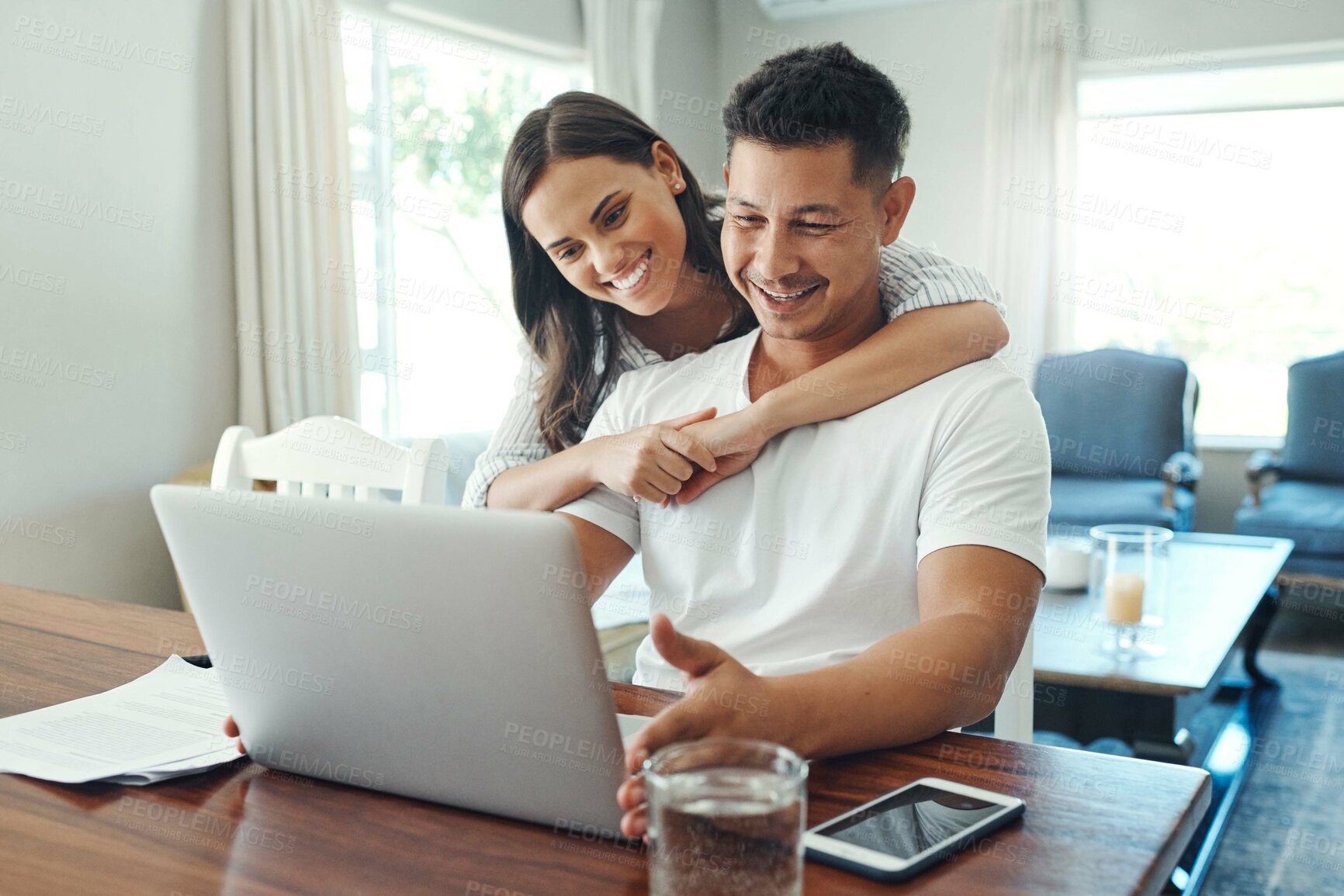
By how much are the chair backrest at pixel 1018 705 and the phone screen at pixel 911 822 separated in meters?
0.74

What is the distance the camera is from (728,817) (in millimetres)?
569

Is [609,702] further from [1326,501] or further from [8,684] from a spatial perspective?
[1326,501]

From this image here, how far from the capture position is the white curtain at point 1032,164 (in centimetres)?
518

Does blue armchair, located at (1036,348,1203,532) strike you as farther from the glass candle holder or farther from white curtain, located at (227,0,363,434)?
white curtain, located at (227,0,363,434)

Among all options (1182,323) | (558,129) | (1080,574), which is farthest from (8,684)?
(1182,323)

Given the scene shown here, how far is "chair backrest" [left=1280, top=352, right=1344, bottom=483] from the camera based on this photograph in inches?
175

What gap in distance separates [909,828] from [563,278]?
120 centimetres

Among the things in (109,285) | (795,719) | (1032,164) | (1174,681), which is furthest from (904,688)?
(1032,164)

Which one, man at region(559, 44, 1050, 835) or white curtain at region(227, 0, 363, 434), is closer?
man at region(559, 44, 1050, 835)

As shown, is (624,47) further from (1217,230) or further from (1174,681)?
(1174,681)

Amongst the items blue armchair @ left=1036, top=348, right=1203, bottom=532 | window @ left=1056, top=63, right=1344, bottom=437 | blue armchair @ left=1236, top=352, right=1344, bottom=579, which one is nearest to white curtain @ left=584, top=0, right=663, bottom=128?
window @ left=1056, top=63, right=1344, bottom=437

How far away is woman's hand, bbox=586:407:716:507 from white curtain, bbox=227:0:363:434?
7.41 feet

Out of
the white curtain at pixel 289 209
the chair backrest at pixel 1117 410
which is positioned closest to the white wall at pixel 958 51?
the chair backrest at pixel 1117 410

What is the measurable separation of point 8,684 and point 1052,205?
194 inches
